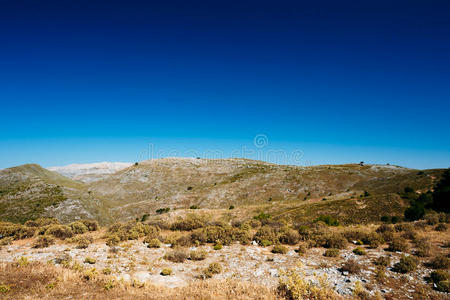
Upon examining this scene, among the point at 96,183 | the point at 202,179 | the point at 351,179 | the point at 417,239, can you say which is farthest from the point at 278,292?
the point at 96,183

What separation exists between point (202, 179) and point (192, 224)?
76.4m

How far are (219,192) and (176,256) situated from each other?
6555cm

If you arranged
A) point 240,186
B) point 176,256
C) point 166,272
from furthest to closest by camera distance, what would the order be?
point 240,186
point 176,256
point 166,272

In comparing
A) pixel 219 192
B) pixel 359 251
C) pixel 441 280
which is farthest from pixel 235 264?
pixel 219 192

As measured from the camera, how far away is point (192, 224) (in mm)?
20172

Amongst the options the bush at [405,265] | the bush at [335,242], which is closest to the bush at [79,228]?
the bush at [335,242]

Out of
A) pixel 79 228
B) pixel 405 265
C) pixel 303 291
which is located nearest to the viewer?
pixel 303 291

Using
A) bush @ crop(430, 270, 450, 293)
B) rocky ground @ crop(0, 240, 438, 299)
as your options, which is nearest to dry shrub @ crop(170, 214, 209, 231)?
rocky ground @ crop(0, 240, 438, 299)

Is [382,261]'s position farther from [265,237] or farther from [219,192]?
[219,192]

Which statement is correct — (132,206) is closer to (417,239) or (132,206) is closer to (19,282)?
(19,282)

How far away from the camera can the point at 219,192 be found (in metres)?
78.2

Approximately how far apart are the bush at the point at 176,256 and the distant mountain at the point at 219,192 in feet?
95.9

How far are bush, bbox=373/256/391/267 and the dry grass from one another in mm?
7478

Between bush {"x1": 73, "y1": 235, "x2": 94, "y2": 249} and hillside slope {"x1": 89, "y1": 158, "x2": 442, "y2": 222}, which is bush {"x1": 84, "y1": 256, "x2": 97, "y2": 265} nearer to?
bush {"x1": 73, "y1": 235, "x2": 94, "y2": 249}
